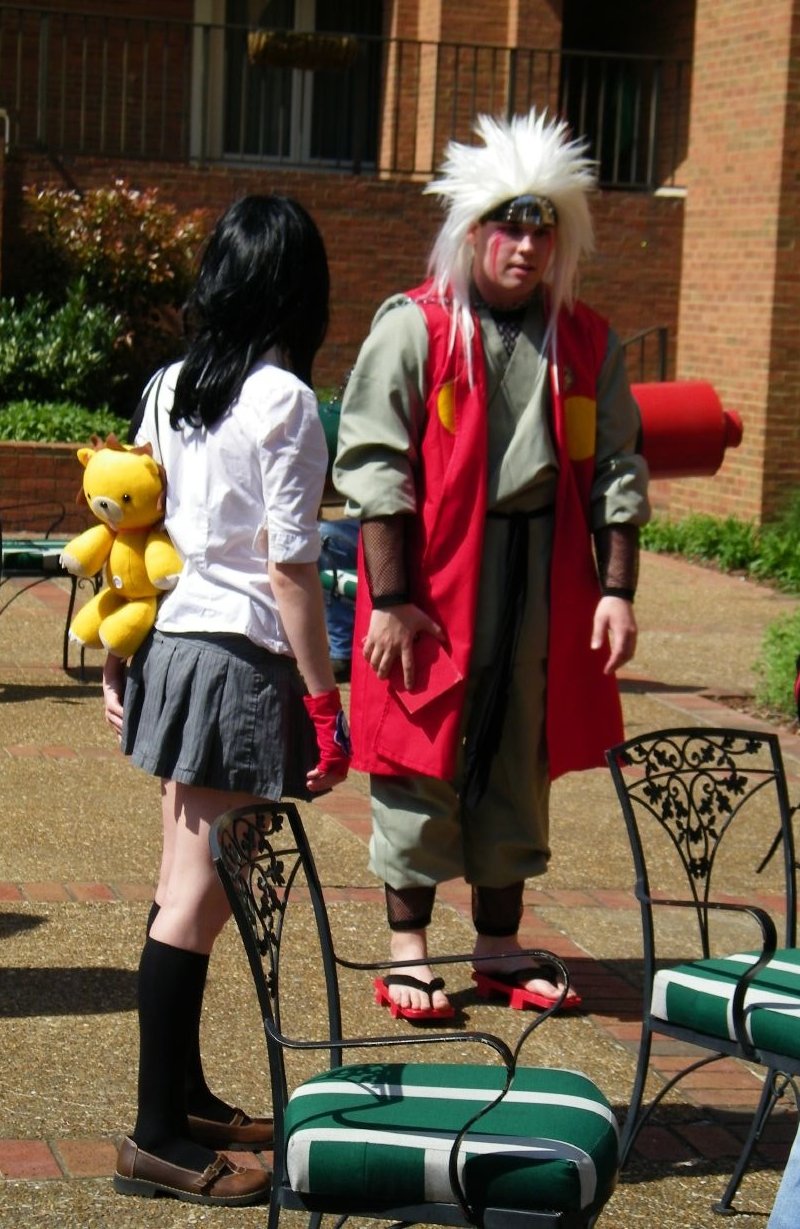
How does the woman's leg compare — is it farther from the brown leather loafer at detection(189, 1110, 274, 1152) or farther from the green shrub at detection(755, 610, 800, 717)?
the green shrub at detection(755, 610, 800, 717)

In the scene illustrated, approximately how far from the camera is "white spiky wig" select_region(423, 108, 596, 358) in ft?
14.4

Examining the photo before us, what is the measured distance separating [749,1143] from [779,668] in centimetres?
499

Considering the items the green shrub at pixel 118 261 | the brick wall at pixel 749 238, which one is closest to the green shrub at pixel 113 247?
the green shrub at pixel 118 261

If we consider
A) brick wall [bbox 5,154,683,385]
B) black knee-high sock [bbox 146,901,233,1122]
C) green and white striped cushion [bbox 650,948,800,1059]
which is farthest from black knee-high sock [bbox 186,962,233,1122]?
brick wall [bbox 5,154,683,385]

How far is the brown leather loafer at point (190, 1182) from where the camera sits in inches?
135

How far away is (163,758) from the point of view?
136 inches

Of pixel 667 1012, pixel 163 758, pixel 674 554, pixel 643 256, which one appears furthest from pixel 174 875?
pixel 643 256

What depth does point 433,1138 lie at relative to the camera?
9.14 feet

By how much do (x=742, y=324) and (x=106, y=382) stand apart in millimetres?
4872

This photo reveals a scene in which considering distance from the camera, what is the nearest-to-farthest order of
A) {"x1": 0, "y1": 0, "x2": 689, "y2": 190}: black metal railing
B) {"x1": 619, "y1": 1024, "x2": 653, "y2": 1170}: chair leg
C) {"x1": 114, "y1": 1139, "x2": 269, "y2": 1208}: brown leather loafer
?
{"x1": 114, "y1": 1139, "x2": 269, "y2": 1208}: brown leather loafer
{"x1": 619, "y1": 1024, "x2": 653, "y2": 1170}: chair leg
{"x1": 0, "y1": 0, "x2": 689, "y2": 190}: black metal railing

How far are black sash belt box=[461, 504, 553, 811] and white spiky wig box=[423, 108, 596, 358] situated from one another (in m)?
0.49

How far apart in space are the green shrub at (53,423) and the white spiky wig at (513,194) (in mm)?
8086

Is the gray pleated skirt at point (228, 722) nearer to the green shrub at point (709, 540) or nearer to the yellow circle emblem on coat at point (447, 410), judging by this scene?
the yellow circle emblem on coat at point (447, 410)

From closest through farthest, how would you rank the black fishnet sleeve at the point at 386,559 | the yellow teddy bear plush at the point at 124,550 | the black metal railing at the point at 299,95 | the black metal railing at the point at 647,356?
the yellow teddy bear plush at the point at 124,550, the black fishnet sleeve at the point at 386,559, the black metal railing at the point at 647,356, the black metal railing at the point at 299,95
